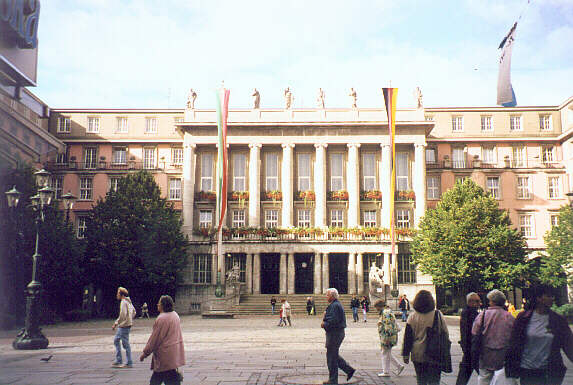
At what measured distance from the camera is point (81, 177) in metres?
56.6

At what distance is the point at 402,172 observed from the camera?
53000mm

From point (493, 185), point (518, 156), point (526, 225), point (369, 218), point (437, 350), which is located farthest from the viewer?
point (518, 156)

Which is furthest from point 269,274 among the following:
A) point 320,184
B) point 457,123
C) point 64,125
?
point 64,125

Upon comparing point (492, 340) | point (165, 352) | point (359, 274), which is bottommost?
point (359, 274)

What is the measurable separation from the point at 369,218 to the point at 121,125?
27.3 meters

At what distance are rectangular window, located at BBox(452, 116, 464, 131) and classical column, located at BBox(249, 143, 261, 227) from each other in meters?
20.8

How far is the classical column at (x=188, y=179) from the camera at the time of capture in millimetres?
51562

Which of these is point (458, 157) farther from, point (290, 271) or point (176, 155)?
point (176, 155)

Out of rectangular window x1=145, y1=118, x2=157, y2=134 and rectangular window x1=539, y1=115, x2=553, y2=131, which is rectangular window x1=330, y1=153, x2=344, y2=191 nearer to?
rectangular window x1=145, y1=118, x2=157, y2=134

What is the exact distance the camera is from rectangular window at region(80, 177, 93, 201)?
56.3 metres

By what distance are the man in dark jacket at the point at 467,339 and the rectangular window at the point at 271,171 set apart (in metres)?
43.3

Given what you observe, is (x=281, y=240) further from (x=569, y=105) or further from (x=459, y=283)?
(x=569, y=105)

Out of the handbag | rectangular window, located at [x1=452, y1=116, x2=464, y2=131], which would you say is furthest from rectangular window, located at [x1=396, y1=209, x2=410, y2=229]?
the handbag

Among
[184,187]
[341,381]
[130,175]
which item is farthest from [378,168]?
[341,381]
